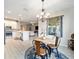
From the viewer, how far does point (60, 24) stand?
Result: 7.03 m

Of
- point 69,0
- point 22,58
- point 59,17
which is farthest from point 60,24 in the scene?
point 22,58

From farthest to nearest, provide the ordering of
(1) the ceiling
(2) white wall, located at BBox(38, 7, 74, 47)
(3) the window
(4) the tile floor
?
(3) the window → (2) white wall, located at BBox(38, 7, 74, 47) → (1) the ceiling → (4) the tile floor

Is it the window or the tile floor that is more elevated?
the window

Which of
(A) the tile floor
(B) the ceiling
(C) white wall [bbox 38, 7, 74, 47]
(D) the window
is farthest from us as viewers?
(D) the window

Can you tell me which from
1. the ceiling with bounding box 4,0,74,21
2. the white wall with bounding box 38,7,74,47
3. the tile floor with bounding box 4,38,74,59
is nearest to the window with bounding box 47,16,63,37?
the white wall with bounding box 38,7,74,47

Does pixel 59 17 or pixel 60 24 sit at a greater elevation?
pixel 59 17

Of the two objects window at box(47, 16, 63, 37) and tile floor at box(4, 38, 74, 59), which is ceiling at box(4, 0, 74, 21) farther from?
tile floor at box(4, 38, 74, 59)

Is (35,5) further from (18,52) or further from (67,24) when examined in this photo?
(18,52)

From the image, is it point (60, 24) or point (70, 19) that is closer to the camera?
point (70, 19)

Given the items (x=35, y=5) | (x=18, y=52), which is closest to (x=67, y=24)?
(x=35, y=5)
